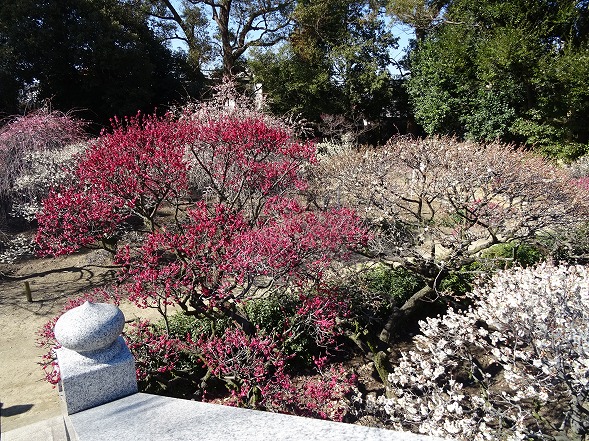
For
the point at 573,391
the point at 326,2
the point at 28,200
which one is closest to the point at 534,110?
the point at 326,2

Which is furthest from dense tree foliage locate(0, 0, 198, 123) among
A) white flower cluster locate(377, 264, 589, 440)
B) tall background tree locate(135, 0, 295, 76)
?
white flower cluster locate(377, 264, 589, 440)

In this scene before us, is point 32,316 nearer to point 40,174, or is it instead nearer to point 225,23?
point 40,174

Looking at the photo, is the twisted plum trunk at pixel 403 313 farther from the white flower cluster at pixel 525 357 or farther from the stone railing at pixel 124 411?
the stone railing at pixel 124 411

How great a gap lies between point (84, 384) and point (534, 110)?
47.3 ft

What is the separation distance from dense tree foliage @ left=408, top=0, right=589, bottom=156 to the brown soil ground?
1191cm

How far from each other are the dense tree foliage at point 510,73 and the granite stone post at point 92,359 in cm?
1288

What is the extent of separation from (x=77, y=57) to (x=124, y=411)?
13.2 meters

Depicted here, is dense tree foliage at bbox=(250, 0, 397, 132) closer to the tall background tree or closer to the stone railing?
the tall background tree

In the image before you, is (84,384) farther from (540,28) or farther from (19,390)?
(540,28)

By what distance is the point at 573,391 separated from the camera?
118 inches

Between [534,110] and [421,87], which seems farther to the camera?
[421,87]

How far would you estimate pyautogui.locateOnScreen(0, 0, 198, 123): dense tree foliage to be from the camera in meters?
11.9

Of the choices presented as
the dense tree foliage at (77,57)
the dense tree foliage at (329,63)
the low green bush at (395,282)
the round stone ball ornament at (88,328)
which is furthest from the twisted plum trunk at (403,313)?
the dense tree foliage at (77,57)

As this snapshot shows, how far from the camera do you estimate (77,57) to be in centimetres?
1286
